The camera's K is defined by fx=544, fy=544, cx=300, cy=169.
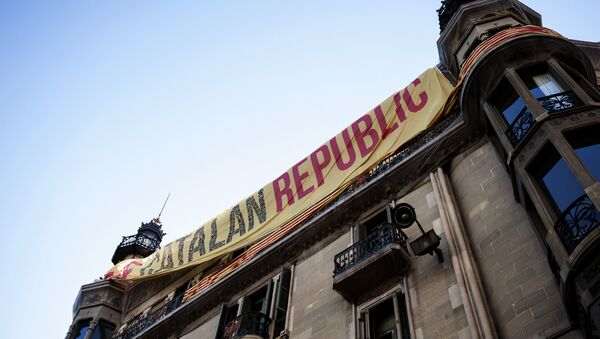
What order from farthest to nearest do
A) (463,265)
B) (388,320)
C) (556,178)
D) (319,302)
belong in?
1. (319,302)
2. (388,320)
3. (463,265)
4. (556,178)

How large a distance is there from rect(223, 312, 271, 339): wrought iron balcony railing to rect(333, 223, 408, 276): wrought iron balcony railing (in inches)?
127

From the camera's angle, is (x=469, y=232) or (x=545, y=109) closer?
(x=545, y=109)

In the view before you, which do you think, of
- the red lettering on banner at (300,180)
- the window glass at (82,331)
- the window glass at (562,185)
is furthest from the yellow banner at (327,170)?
the window glass at (82,331)

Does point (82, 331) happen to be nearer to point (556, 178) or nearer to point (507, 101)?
point (507, 101)

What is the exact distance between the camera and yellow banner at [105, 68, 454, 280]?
18812mm

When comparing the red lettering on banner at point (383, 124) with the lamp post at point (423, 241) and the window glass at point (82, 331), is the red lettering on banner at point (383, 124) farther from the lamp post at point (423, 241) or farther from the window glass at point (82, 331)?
the window glass at point (82, 331)

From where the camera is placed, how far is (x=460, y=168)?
17.0m

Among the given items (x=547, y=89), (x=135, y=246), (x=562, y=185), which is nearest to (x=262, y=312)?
(x=562, y=185)

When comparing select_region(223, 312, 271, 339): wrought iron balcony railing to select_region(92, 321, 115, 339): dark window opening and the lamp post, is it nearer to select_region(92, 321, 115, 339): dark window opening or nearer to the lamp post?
the lamp post

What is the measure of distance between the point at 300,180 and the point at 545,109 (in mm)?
9935

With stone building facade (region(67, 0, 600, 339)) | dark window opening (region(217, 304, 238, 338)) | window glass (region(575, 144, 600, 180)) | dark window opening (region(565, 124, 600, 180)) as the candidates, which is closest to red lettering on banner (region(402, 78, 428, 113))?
stone building facade (region(67, 0, 600, 339))

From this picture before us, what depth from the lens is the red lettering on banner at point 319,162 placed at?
20.4 m

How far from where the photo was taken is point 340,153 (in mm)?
20453

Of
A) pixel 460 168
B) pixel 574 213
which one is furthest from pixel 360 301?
pixel 574 213
